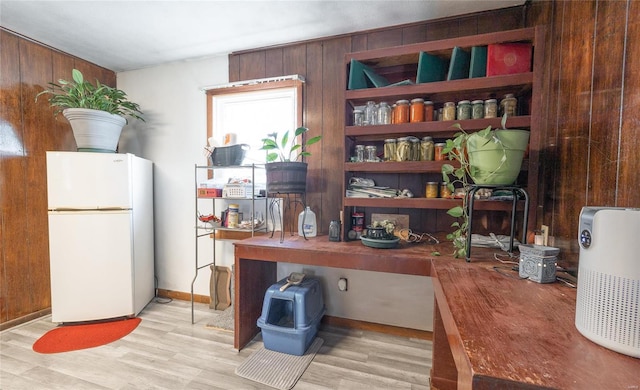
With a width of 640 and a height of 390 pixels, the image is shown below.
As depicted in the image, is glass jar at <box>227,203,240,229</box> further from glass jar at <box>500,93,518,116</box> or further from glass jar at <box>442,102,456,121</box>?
glass jar at <box>500,93,518,116</box>

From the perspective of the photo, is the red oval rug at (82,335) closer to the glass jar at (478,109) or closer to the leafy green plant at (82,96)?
the leafy green plant at (82,96)

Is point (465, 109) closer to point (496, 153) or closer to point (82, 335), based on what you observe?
point (496, 153)

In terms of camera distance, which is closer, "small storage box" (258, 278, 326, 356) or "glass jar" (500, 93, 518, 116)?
"glass jar" (500, 93, 518, 116)

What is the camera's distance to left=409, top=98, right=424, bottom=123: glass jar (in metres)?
1.63

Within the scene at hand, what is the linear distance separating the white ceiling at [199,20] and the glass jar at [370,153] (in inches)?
37.8

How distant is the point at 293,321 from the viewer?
6.05 ft

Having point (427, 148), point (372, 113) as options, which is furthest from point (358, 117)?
point (427, 148)

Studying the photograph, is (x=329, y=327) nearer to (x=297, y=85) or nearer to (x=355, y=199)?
(x=355, y=199)

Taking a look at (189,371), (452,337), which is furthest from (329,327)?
(452,337)

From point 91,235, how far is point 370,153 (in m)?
2.38

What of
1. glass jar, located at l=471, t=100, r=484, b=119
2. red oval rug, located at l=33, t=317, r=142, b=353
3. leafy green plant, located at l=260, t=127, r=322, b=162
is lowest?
red oval rug, located at l=33, t=317, r=142, b=353

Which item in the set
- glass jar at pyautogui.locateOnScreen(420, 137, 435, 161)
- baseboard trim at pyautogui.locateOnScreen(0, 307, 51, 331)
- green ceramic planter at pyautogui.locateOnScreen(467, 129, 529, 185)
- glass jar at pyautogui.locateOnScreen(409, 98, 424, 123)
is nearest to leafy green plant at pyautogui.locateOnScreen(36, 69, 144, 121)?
baseboard trim at pyautogui.locateOnScreen(0, 307, 51, 331)

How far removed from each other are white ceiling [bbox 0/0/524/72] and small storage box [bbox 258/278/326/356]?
1990 mm

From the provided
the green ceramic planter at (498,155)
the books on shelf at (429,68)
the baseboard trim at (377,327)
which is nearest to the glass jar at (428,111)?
the books on shelf at (429,68)
